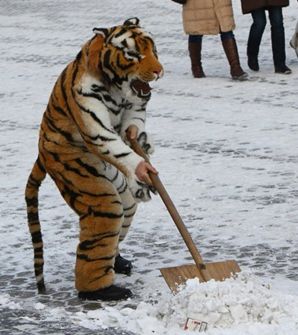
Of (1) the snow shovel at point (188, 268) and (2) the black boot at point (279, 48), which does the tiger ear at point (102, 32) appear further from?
(2) the black boot at point (279, 48)

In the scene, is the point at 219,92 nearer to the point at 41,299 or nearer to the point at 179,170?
the point at 179,170

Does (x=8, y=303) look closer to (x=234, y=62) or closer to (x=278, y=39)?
(x=234, y=62)

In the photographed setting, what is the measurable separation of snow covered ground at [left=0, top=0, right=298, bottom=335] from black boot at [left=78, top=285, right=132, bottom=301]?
7 centimetres

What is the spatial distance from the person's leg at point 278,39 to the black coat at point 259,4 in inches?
6.3

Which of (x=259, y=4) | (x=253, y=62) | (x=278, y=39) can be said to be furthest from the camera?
(x=253, y=62)

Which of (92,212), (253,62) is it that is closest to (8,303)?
(92,212)

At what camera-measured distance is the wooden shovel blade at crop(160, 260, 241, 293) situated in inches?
217

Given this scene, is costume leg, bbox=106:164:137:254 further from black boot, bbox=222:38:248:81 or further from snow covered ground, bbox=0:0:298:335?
black boot, bbox=222:38:248:81

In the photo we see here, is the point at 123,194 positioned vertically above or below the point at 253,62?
above

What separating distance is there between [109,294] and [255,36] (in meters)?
6.75

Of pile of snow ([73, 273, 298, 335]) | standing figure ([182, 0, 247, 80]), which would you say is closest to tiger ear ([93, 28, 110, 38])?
pile of snow ([73, 273, 298, 335])

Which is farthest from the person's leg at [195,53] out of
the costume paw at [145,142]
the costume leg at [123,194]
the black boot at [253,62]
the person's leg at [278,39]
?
the costume paw at [145,142]

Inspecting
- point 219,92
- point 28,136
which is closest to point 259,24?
point 219,92

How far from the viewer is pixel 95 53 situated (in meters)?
5.74
